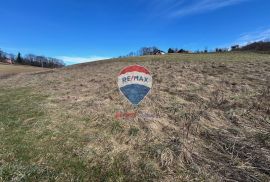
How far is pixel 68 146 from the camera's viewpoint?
5605 millimetres

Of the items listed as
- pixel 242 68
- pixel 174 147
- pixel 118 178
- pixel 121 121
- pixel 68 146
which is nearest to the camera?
pixel 118 178

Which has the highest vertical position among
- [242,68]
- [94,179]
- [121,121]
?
[242,68]

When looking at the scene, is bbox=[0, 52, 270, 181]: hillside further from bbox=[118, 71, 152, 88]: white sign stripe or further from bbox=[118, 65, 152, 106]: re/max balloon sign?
bbox=[118, 71, 152, 88]: white sign stripe

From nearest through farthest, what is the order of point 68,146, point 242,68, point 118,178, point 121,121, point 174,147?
point 118,178 → point 174,147 → point 68,146 → point 121,121 → point 242,68

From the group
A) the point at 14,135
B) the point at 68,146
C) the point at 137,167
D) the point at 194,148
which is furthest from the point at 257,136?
the point at 14,135

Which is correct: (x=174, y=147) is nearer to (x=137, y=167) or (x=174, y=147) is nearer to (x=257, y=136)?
(x=137, y=167)

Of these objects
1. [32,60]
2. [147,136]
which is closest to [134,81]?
[147,136]

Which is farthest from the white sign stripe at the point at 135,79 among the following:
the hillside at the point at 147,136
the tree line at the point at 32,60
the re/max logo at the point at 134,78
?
the tree line at the point at 32,60

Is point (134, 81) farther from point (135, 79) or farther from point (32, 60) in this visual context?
point (32, 60)

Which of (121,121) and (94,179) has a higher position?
(121,121)

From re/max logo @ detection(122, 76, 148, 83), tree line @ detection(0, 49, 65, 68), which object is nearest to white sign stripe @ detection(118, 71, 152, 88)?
re/max logo @ detection(122, 76, 148, 83)

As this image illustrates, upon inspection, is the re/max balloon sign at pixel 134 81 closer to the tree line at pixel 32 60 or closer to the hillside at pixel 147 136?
the hillside at pixel 147 136

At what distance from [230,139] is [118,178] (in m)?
2.75

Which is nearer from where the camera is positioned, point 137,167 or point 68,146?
point 137,167
